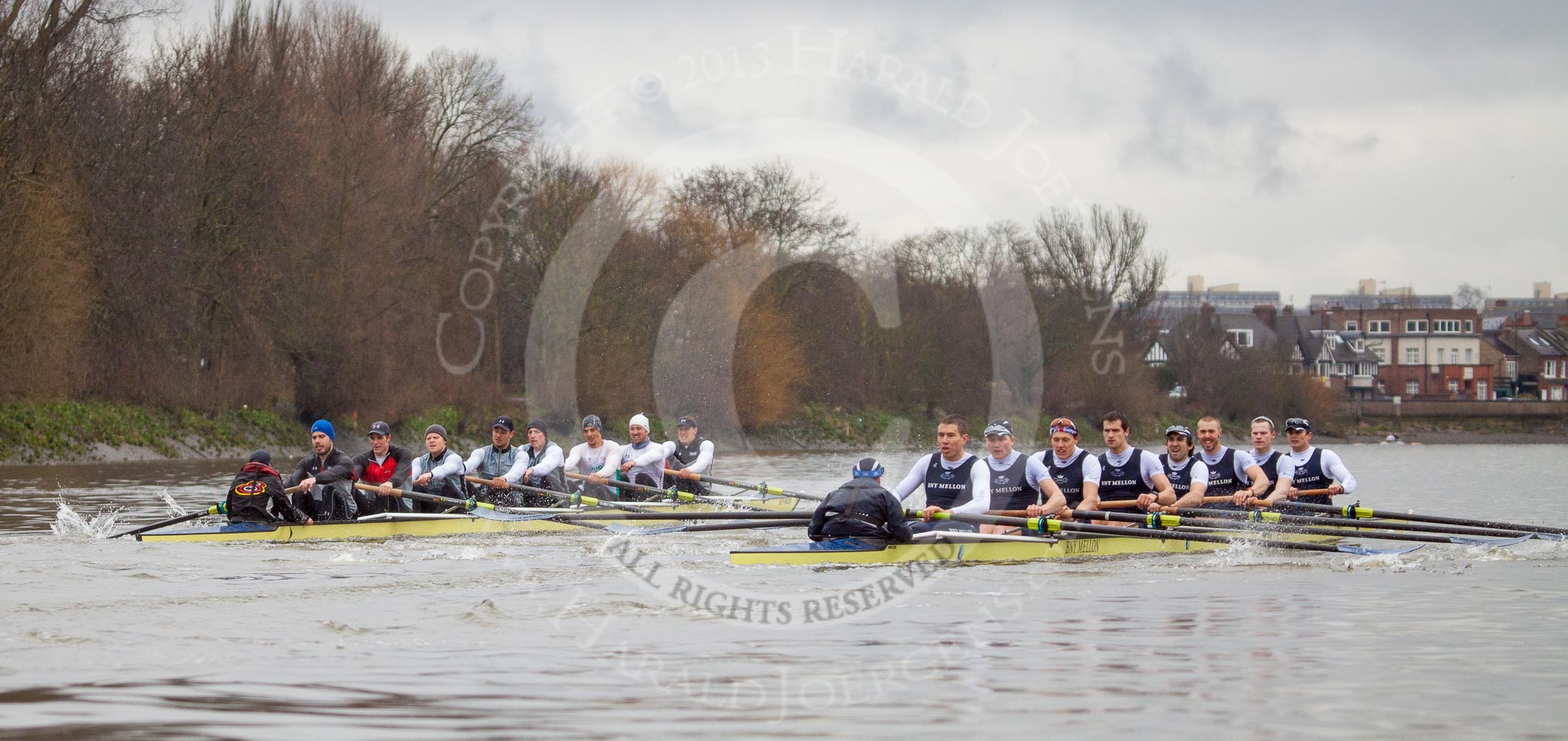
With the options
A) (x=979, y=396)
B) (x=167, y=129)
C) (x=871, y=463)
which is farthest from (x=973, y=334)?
(x=871, y=463)

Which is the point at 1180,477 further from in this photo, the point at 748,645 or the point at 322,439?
the point at 322,439

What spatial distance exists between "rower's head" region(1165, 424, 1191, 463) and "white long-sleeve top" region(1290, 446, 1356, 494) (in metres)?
1.34

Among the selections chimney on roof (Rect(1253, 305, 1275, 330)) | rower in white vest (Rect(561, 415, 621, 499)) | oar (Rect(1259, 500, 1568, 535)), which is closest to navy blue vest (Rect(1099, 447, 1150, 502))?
oar (Rect(1259, 500, 1568, 535))

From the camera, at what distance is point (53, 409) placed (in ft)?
96.1

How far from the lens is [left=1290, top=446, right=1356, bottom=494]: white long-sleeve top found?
14.7 m

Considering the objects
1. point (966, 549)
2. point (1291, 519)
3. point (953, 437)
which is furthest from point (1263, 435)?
point (966, 549)

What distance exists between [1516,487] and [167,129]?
1137 inches

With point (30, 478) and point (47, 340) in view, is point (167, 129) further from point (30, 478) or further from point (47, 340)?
point (30, 478)

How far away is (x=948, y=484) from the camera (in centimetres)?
1256

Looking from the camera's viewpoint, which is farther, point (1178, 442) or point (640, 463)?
point (640, 463)

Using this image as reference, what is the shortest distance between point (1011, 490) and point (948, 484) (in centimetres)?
85

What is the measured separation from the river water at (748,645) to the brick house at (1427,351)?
9431 cm

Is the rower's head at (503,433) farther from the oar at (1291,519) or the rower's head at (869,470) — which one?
the oar at (1291,519)

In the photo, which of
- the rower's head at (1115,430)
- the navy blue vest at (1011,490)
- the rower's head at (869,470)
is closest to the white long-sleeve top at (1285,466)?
the rower's head at (1115,430)
